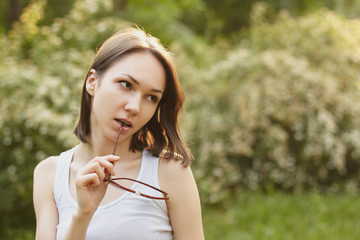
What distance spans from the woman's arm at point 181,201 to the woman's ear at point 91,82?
0.39 meters

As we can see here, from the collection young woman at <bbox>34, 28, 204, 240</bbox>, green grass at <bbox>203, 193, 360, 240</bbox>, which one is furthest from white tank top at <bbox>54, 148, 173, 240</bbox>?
green grass at <bbox>203, 193, 360, 240</bbox>

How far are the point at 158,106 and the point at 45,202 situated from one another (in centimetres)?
55

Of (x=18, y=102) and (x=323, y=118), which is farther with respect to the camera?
(x=323, y=118)

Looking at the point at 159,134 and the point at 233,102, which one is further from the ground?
the point at 159,134

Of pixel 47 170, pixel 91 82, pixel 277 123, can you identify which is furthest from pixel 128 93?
pixel 277 123

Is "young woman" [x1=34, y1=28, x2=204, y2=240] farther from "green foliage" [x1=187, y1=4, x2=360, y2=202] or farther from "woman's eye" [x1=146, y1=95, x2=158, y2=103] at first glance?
"green foliage" [x1=187, y1=4, x2=360, y2=202]

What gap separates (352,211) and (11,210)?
3.83m

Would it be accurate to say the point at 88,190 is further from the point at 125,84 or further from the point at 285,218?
the point at 285,218

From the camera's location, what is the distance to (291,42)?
278 inches

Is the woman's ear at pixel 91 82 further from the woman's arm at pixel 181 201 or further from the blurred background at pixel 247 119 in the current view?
the blurred background at pixel 247 119

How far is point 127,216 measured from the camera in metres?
1.58

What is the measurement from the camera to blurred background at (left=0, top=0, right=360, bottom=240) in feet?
15.3

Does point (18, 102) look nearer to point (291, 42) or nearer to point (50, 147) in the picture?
point (50, 147)

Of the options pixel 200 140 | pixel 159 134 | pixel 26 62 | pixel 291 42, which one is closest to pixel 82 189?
pixel 159 134
